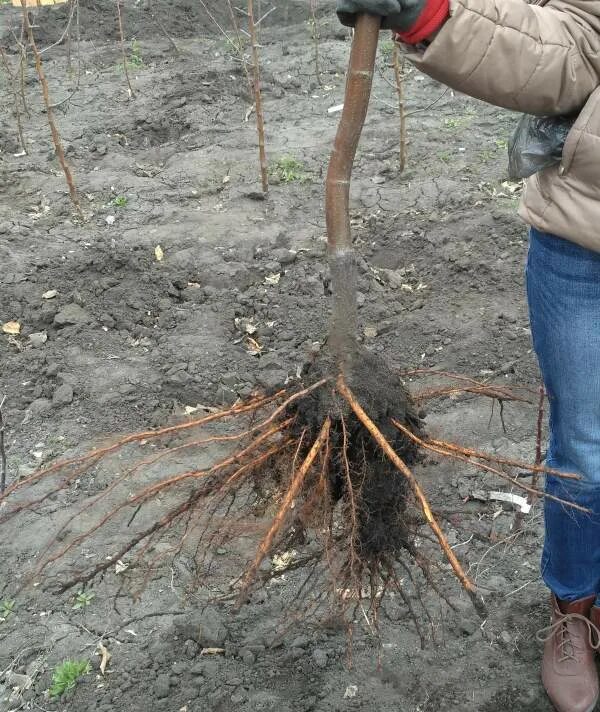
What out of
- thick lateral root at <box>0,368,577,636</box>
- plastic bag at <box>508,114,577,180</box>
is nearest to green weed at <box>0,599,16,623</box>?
thick lateral root at <box>0,368,577,636</box>

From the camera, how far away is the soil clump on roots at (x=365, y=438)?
1.61 m

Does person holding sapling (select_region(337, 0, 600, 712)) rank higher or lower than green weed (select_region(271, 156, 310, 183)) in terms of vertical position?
higher

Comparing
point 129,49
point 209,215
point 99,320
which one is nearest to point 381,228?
point 209,215

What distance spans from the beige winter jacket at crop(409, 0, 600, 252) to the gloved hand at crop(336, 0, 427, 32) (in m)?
0.06

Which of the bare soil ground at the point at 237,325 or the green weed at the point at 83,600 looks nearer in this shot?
the bare soil ground at the point at 237,325

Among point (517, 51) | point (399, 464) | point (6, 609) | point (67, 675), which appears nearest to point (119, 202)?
point (6, 609)

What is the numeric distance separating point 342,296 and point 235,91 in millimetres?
5580

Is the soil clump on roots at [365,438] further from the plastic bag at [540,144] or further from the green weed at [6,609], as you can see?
the green weed at [6,609]

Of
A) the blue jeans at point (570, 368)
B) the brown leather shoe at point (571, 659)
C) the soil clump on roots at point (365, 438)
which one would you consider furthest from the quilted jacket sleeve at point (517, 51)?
the brown leather shoe at point (571, 659)

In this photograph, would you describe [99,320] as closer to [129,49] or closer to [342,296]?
[342,296]

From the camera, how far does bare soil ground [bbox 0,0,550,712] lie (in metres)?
1.99

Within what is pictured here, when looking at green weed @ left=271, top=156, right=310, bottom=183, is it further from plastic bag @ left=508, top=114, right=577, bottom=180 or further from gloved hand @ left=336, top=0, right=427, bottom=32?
gloved hand @ left=336, top=0, right=427, bottom=32

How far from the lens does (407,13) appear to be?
125cm

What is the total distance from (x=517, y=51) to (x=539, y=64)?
0.05m
